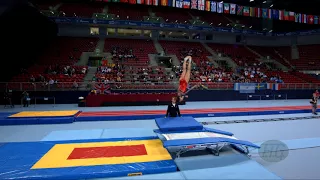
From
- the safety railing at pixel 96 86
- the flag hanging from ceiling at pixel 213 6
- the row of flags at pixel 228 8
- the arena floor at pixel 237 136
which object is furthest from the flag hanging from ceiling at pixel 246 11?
the arena floor at pixel 237 136

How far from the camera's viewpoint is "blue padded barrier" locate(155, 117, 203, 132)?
19.7 ft

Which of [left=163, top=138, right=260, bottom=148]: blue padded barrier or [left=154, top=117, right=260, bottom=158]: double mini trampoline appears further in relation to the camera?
[left=154, top=117, right=260, bottom=158]: double mini trampoline

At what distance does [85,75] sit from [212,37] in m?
19.3

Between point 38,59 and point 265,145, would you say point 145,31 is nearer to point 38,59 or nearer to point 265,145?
point 38,59

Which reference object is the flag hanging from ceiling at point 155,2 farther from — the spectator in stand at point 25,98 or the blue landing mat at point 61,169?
the blue landing mat at point 61,169

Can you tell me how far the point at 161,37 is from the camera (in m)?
28.0

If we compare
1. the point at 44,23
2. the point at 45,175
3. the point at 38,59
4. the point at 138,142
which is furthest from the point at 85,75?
the point at 45,175

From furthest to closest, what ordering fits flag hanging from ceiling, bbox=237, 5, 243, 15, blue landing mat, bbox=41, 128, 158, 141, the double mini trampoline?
flag hanging from ceiling, bbox=237, 5, 243, 15 < blue landing mat, bbox=41, 128, 158, 141 < the double mini trampoline

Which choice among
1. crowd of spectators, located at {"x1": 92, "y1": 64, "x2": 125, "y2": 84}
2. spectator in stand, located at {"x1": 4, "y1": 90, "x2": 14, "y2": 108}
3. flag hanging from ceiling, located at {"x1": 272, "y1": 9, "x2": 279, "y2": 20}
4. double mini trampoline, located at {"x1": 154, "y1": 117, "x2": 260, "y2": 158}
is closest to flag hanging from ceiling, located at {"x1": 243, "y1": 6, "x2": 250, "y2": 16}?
flag hanging from ceiling, located at {"x1": 272, "y1": 9, "x2": 279, "y2": 20}

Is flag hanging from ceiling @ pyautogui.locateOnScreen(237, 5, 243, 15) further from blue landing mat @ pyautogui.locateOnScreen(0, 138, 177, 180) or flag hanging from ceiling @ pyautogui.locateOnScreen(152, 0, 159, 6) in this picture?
blue landing mat @ pyautogui.locateOnScreen(0, 138, 177, 180)

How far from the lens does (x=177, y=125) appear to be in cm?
619

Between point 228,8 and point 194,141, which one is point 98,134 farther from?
point 228,8

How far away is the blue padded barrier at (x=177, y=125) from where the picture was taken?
6.00 m

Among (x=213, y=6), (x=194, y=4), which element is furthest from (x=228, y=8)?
(x=194, y=4)
